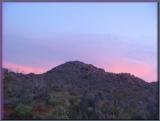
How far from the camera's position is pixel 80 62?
36.7 ft

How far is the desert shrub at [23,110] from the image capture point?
1027 cm

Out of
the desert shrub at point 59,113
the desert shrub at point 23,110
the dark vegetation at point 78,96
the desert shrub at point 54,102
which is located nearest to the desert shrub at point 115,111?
the dark vegetation at point 78,96

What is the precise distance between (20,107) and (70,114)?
939 millimetres

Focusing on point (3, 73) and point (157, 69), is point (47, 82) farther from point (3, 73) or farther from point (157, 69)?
point (157, 69)

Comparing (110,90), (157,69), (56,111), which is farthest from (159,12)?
(56,111)

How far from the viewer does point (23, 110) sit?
10352 mm

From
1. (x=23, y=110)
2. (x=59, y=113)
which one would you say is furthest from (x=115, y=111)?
(x=23, y=110)

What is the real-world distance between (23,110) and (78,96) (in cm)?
111

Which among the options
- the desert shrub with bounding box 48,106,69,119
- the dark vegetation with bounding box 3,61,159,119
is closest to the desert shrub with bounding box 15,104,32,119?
the dark vegetation with bounding box 3,61,159,119

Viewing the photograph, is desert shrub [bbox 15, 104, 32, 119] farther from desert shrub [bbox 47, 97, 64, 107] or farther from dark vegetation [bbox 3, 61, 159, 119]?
desert shrub [bbox 47, 97, 64, 107]

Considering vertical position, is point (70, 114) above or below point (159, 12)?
below

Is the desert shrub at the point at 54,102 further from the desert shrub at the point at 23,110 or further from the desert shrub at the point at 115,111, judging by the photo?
the desert shrub at the point at 115,111

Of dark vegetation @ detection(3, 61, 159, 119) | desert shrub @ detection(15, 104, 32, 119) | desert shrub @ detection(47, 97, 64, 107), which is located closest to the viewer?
desert shrub @ detection(15, 104, 32, 119)

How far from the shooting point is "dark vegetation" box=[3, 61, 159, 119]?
10383mm
